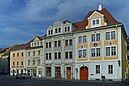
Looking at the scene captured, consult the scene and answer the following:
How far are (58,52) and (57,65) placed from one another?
331 centimetres

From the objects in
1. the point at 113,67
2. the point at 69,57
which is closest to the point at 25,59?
the point at 69,57

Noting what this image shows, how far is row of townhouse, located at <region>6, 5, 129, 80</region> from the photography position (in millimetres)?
55344

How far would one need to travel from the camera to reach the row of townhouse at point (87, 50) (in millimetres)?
55344

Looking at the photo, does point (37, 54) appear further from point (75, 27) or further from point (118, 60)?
point (118, 60)

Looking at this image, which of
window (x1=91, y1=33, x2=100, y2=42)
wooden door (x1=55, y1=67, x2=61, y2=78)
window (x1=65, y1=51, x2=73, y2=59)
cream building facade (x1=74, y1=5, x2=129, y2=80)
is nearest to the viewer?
cream building facade (x1=74, y1=5, x2=129, y2=80)

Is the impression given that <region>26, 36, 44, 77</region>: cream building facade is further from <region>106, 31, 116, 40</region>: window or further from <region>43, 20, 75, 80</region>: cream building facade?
<region>106, 31, 116, 40</region>: window

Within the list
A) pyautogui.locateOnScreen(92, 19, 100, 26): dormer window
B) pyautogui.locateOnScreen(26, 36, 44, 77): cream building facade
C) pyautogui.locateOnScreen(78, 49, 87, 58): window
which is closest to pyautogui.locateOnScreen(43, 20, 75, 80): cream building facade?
pyautogui.locateOnScreen(78, 49, 87, 58): window

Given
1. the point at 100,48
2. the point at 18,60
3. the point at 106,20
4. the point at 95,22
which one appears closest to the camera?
the point at 100,48

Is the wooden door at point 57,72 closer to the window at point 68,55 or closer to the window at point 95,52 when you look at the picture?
the window at point 68,55

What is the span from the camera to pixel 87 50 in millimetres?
60375

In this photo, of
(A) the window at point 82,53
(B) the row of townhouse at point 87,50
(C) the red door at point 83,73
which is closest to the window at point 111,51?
(B) the row of townhouse at point 87,50

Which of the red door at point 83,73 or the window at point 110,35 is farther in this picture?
the red door at point 83,73

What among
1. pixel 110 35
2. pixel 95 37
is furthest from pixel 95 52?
pixel 110 35

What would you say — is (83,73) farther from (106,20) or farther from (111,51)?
(106,20)
